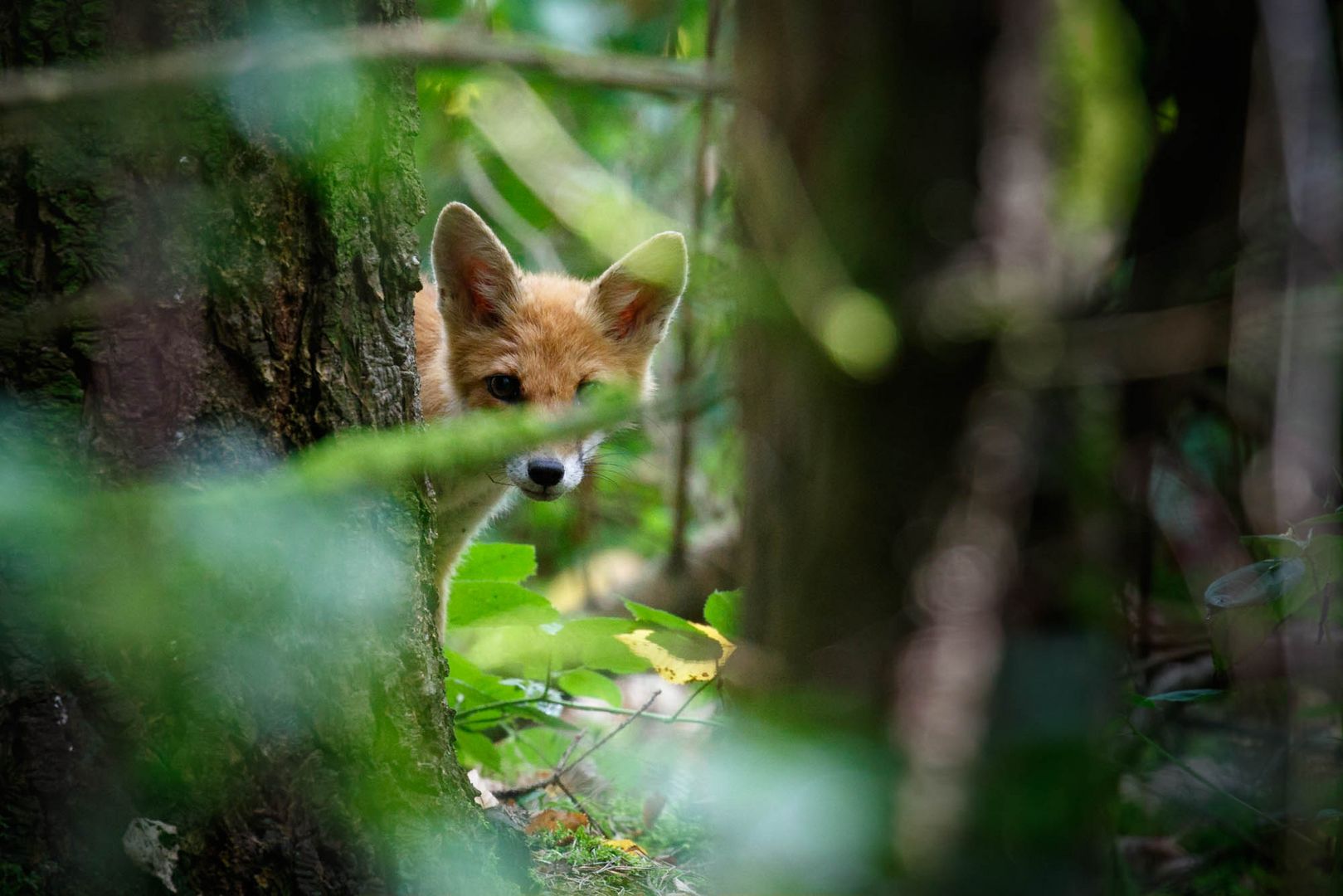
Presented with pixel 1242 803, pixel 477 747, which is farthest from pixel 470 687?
pixel 1242 803

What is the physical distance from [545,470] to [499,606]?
1046 millimetres

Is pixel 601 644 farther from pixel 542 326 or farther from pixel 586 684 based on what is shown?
pixel 542 326

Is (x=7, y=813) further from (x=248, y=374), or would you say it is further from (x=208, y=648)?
(x=248, y=374)

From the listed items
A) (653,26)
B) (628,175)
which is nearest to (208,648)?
(653,26)

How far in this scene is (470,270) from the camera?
5102mm

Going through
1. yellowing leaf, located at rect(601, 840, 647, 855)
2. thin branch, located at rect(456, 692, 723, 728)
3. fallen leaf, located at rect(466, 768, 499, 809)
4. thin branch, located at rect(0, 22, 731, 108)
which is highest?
thin branch, located at rect(0, 22, 731, 108)

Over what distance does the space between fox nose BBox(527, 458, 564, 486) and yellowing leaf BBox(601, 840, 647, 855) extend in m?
1.61

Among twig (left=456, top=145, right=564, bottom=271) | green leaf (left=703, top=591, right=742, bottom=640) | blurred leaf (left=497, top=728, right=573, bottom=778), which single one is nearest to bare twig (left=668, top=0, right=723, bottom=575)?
green leaf (left=703, top=591, right=742, bottom=640)

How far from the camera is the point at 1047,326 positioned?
1.14 metres

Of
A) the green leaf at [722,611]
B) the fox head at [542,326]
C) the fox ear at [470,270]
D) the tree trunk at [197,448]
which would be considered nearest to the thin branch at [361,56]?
the tree trunk at [197,448]

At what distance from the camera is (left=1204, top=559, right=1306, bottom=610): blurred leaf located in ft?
7.14

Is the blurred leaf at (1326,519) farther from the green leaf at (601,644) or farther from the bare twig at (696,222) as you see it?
the green leaf at (601,644)

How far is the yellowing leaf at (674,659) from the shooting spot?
10.6 feet

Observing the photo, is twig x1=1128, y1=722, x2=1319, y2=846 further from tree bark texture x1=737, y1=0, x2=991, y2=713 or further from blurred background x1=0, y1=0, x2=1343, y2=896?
tree bark texture x1=737, y1=0, x2=991, y2=713
